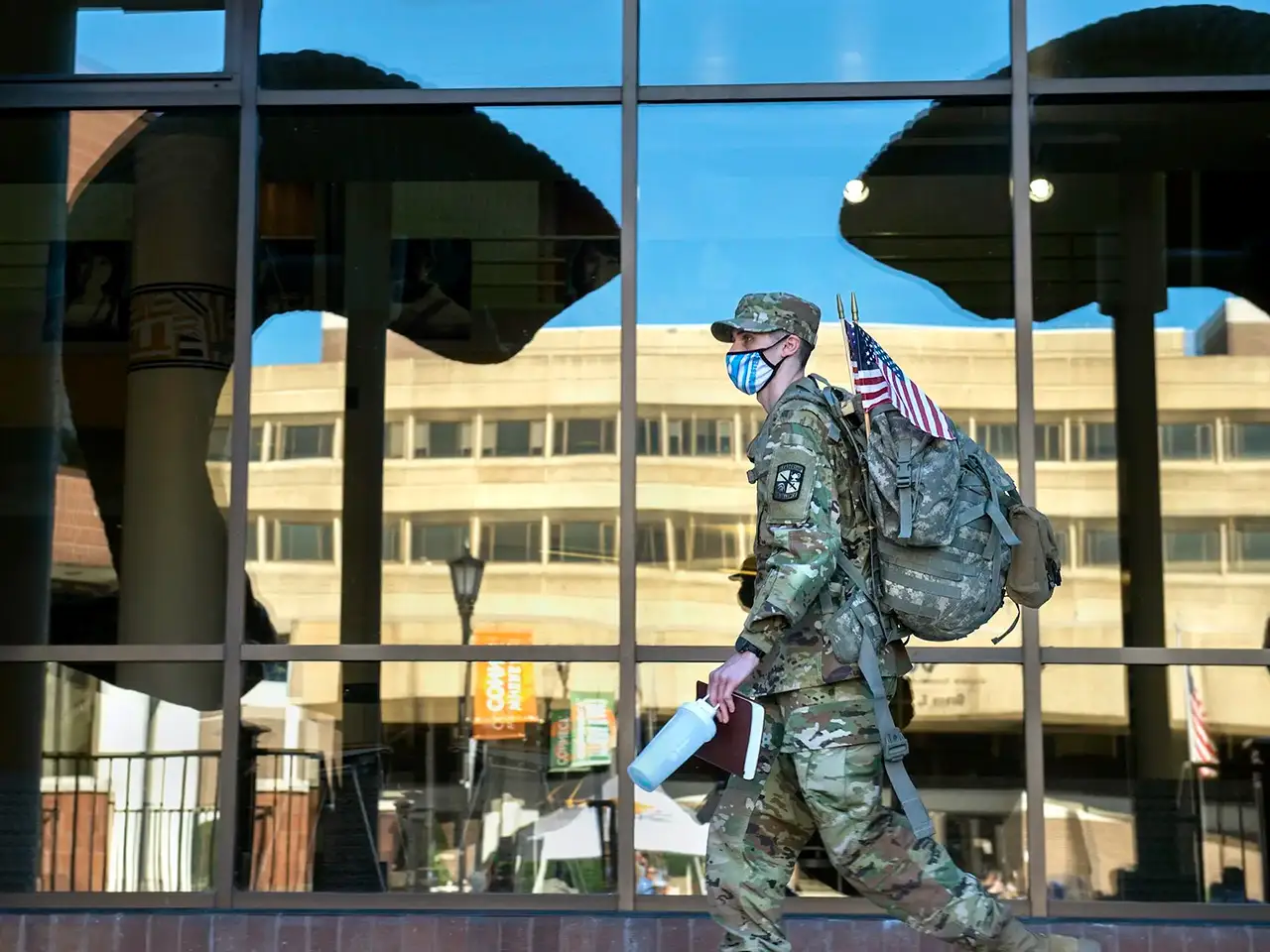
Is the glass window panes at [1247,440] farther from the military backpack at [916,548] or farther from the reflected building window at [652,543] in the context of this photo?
the military backpack at [916,548]

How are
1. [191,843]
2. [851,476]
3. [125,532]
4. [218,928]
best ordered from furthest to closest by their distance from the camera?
[125,532] < [191,843] < [218,928] < [851,476]

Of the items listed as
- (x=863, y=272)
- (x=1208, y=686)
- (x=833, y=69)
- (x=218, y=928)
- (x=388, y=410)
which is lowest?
(x=218, y=928)

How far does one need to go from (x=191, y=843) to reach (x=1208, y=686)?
3794 millimetres

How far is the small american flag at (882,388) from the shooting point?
3.48 metres

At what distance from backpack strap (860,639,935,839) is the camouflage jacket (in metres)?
0.04

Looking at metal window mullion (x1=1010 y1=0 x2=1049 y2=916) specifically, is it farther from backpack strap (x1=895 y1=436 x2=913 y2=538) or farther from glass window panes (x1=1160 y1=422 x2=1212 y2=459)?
backpack strap (x1=895 y1=436 x2=913 y2=538)

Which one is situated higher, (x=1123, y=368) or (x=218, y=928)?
(x=1123, y=368)

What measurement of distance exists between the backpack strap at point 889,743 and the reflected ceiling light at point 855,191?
2888 millimetres

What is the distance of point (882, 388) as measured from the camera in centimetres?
349

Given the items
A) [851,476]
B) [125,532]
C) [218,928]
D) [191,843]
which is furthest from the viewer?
[125,532]

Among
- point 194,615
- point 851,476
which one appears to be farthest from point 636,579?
point 851,476

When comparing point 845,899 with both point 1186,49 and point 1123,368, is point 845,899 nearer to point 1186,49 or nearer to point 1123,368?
point 1123,368

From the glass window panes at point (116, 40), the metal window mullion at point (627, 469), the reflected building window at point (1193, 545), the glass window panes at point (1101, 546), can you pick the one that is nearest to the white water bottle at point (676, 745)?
the metal window mullion at point (627, 469)

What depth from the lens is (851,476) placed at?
365 centimetres
